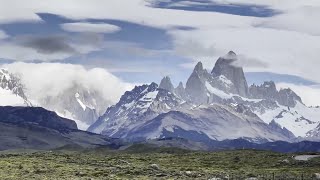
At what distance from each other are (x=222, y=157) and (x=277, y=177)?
6366cm

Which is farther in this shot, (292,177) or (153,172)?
(153,172)

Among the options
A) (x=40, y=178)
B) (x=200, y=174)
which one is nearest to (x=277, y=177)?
(x=200, y=174)

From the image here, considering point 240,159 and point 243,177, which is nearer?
point 243,177

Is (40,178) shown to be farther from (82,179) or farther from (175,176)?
(175,176)

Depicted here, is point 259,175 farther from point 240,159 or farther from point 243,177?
point 240,159

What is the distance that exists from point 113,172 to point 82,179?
16.7 m

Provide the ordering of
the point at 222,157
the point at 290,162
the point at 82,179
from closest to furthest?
1. the point at 82,179
2. the point at 290,162
3. the point at 222,157

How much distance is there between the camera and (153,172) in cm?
10544

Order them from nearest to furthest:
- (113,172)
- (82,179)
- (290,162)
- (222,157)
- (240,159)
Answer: (82,179) → (113,172) → (290,162) → (240,159) → (222,157)

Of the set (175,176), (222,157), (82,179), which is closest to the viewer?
(82,179)

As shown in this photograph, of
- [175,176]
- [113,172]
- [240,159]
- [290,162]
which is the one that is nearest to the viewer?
[175,176]

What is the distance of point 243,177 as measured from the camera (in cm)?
9881

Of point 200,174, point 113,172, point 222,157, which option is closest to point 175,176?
point 200,174

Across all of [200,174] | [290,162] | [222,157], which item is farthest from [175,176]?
[222,157]
